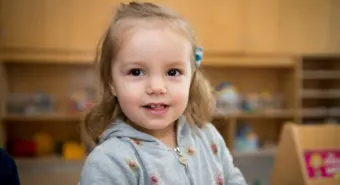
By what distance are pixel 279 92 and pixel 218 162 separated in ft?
6.74

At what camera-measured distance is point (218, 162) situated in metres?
0.80

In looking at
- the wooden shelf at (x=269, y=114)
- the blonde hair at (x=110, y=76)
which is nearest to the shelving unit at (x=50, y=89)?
the wooden shelf at (x=269, y=114)

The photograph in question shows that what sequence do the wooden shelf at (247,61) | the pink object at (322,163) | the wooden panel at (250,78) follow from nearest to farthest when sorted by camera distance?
the pink object at (322,163)
the wooden shelf at (247,61)
the wooden panel at (250,78)

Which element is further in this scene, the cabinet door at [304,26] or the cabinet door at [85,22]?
the cabinet door at [304,26]

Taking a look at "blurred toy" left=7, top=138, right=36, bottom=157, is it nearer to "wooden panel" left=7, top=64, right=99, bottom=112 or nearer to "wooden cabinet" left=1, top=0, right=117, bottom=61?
"wooden panel" left=7, top=64, right=99, bottom=112

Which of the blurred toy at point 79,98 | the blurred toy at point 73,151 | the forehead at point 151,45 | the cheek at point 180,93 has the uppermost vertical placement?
the forehead at point 151,45

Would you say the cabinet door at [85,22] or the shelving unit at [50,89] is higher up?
the cabinet door at [85,22]

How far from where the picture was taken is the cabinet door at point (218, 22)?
7.82 feet

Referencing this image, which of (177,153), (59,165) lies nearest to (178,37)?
(177,153)

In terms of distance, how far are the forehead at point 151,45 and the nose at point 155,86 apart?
0.11 feet

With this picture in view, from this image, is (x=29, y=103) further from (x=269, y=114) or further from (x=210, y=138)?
(x=210, y=138)

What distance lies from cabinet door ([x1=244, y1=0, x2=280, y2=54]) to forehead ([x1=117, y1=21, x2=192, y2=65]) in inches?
72.2

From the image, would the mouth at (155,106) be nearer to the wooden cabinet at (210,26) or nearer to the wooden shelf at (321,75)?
the wooden cabinet at (210,26)

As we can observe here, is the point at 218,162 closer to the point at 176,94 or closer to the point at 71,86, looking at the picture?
the point at 176,94
